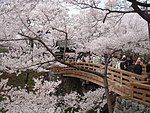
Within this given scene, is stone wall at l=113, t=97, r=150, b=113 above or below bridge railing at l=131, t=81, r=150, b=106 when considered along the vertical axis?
below

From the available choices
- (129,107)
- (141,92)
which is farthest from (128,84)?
(141,92)

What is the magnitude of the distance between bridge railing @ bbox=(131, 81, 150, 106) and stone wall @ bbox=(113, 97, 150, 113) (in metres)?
0.24

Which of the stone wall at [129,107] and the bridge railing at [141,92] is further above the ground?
the bridge railing at [141,92]

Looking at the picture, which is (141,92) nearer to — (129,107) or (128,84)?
(129,107)

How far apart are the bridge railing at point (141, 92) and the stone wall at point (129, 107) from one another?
24 cm

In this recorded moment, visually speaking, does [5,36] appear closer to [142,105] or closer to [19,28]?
[19,28]

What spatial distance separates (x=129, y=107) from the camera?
43.0ft

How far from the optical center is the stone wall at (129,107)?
40.5ft

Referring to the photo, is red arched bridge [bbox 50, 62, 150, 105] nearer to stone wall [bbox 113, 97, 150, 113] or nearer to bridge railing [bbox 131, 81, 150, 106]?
bridge railing [bbox 131, 81, 150, 106]

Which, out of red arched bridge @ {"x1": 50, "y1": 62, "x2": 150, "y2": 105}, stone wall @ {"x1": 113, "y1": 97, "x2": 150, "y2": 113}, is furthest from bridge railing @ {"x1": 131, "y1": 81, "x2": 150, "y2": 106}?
stone wall @ {"x1": 113, "y1": 97, "x2": 150, "y2": 113}

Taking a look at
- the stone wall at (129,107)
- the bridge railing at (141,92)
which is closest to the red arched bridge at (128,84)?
the bridge railing at (141,92)

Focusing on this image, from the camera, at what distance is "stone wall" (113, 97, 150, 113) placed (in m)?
12.4

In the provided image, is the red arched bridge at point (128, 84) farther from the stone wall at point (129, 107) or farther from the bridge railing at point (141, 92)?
the stone wall at point (129, 107)

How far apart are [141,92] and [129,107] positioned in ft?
2.72
